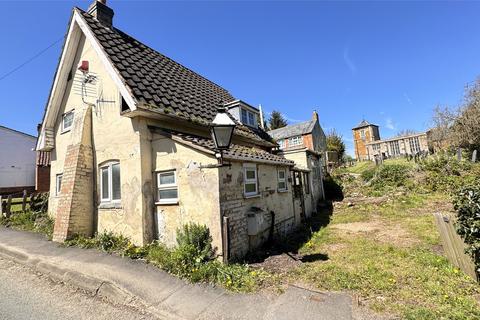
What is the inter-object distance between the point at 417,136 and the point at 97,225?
49.2 m

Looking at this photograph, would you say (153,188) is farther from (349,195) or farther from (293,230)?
(349,195)

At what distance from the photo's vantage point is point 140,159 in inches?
320

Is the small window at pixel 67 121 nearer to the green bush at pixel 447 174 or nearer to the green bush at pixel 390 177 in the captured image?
the green bush at pixel 390 177

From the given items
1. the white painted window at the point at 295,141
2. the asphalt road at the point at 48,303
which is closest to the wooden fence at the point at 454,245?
the asphalt road at the point at 48,303

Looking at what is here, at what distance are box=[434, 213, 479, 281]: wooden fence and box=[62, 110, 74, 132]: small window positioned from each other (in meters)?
13.9

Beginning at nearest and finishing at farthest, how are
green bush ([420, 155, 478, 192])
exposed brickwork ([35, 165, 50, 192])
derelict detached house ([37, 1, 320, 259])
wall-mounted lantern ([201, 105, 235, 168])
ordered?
1. wall-mounted lantern ([201, 105, 235, 168])
2. derelict detached house ([37, 1, 320, 259])
3. green bush ([420, 155, 478, 192])
4. exposed brickwork ([35, 165, 50, 192])

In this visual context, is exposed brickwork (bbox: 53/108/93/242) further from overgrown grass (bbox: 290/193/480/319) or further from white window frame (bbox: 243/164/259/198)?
overgrown grass (bbox: 290/193/480/319)

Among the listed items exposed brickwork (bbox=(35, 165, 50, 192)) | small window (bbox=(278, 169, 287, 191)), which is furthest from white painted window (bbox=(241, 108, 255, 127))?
exposed brickwork (bbox=(35, 165, 50, 192))

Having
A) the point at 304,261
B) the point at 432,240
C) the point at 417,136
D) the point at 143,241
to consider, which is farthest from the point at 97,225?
the point at 417,136

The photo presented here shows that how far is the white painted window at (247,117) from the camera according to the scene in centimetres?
1472

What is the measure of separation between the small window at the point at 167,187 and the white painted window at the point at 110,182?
187cm

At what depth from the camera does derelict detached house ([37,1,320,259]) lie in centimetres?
747

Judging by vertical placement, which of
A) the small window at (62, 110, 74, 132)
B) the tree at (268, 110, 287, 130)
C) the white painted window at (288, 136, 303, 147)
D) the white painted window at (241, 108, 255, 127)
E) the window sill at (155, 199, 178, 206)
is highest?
the tree at (268, 110, 287, 130)

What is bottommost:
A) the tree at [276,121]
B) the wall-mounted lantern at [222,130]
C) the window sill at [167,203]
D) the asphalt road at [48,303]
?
the asphalt road at [48,303]
